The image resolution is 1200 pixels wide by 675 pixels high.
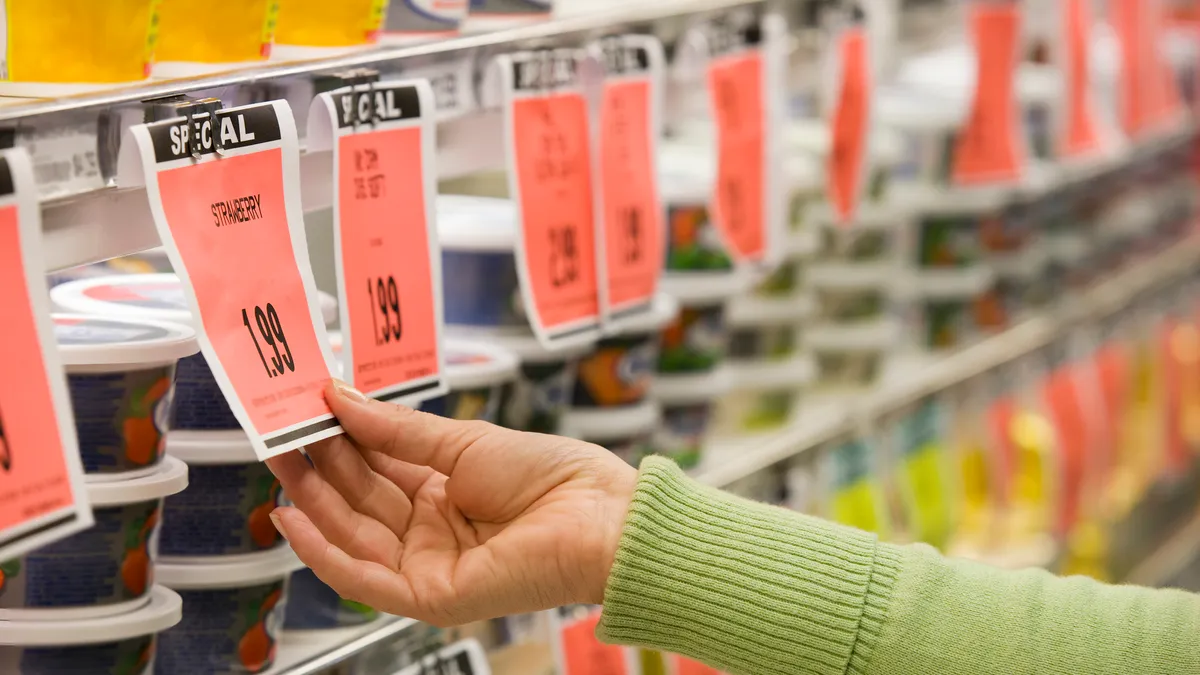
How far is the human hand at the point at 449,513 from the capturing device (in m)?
1.09

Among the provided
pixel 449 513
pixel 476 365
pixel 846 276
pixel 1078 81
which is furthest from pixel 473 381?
pixel 1078 81

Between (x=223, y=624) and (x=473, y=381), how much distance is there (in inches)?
13.3

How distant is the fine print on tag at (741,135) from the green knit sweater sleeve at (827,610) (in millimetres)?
506

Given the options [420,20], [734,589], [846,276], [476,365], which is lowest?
[846,276]

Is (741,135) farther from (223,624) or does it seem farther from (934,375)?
(934,375)

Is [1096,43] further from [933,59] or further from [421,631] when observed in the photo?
[421,631]

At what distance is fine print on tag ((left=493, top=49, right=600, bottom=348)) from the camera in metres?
1.31

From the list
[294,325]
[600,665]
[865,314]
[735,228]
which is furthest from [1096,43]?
[294,325]

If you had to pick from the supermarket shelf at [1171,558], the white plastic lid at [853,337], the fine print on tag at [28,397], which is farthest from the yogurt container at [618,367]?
the supermarket shelf at [1171,558]

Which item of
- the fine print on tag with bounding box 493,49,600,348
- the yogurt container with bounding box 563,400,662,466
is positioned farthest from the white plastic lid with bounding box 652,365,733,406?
the fine print on tag with bounding box 493,49,600,348

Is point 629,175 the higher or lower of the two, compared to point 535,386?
higher

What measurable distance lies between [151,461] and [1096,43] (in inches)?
105

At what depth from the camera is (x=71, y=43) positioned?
3.03 feet

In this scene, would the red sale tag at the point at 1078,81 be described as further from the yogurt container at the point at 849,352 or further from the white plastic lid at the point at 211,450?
the white plastic lid at the point at 211,450
